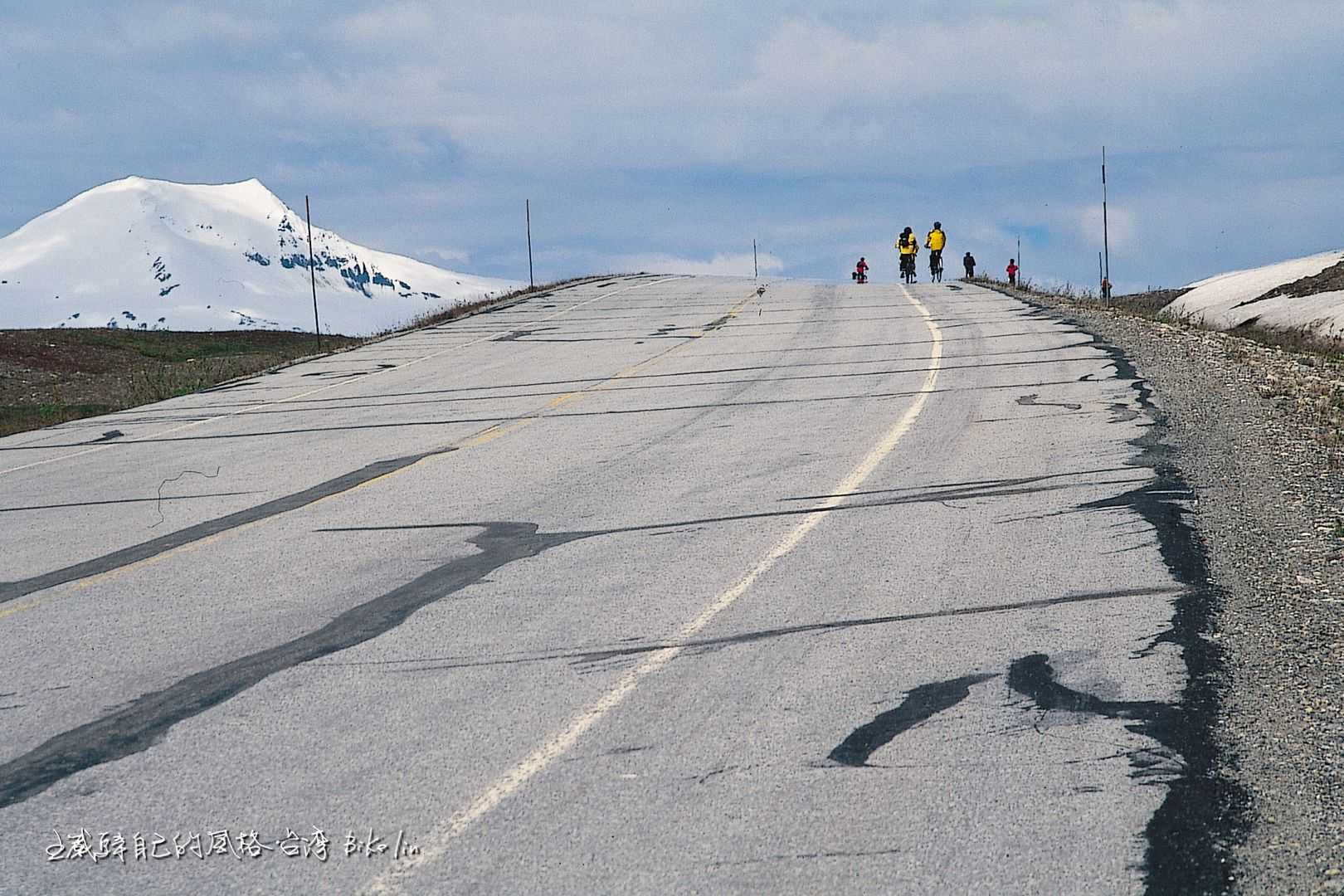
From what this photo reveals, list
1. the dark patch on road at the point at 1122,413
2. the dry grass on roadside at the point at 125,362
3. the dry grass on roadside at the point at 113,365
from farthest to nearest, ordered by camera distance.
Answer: the dry grass on roadside at the point at 125,362, the dry grass on roadside at the point at 113,365, the dark patch on road at the point at 1122,413

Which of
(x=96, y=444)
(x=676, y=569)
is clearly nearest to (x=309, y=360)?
(x=96, y=444)

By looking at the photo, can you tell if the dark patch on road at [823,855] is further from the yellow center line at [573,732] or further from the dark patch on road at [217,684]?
the dark patch on road at [217,684]

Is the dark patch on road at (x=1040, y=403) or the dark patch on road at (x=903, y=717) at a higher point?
the dark patch on road at (x=1040, y=403)

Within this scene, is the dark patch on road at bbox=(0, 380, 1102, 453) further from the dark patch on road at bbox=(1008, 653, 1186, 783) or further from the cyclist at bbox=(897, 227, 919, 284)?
the cyclist at bbox=(897, 227, 919, 284)

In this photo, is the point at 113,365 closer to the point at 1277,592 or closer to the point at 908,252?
the point at 908,252

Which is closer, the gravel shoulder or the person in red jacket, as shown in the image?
the gravel shoulder

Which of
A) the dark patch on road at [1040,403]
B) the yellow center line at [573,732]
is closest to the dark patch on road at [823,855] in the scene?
the yellow center line at [573,732]

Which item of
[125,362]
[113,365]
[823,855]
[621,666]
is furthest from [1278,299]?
[125,362]

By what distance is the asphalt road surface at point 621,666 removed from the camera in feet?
13.7

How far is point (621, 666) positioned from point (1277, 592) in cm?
343

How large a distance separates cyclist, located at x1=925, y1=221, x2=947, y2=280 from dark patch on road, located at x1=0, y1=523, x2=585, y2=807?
33.8 meters

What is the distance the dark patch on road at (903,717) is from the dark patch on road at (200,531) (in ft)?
16.9

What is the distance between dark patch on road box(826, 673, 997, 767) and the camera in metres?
4.88

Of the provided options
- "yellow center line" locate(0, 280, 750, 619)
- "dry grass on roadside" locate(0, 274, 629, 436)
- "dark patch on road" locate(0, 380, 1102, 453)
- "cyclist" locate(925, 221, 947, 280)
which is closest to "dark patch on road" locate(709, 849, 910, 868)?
"yellow center line" locate(0, 280, 750, 619)
